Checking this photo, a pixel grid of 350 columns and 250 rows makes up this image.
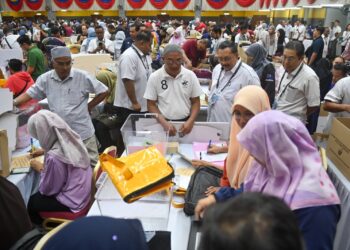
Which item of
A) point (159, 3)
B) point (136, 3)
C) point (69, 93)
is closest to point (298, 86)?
point (69, 93)

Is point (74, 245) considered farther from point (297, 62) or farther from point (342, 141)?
point (297, 62)

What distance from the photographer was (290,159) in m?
1.20

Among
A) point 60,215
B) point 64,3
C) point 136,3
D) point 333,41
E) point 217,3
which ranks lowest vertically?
point 60,215

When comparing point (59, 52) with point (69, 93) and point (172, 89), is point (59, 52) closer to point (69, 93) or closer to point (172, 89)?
point (69, 93)

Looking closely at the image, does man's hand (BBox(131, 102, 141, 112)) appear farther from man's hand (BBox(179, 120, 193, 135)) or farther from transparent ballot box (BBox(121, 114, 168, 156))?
man's hand (BBox(179, 120, 193, 135))

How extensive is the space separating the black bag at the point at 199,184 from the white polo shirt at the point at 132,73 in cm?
170

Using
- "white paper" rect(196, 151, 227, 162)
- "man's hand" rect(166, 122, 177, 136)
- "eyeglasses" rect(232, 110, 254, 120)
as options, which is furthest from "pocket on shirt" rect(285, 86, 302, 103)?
"eyeglasses" rect(232, 110, 254, 120)

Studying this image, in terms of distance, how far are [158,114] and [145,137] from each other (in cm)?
40

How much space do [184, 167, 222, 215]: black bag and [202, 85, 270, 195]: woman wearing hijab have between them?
0.17 ft

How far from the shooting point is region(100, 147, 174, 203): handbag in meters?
1.41

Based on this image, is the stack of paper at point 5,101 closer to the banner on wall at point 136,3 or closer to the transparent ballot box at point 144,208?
the transparent ballot box at point 144,208

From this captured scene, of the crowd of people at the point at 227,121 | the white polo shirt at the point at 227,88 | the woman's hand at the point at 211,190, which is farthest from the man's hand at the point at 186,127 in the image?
the woman's hand at the point at 211,190

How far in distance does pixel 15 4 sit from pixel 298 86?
870 inches

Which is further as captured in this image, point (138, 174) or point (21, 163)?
point (21, 163)
